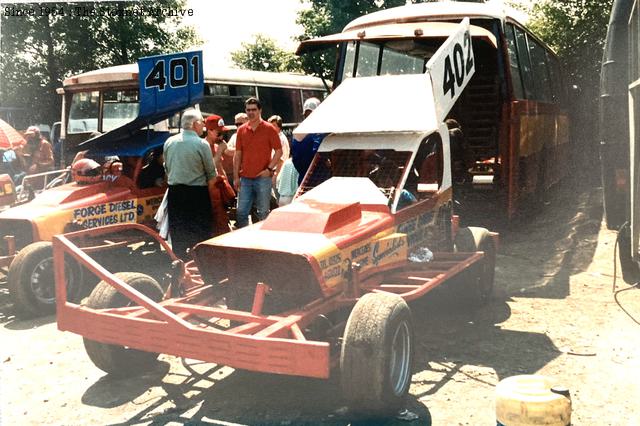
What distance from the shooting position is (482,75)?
10305mm

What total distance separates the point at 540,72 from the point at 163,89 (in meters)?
7.34

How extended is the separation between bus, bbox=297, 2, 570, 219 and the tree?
24.4 ft

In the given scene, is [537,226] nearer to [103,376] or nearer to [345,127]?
[345,127]

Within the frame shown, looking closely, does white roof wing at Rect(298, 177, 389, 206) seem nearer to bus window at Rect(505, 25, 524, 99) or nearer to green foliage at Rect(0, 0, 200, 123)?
bus window at Rect(505, 25, 524, 99)

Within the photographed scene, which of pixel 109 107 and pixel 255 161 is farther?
pixel 109 107

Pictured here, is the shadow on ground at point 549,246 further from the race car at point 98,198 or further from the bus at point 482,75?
the race car at point 98,198

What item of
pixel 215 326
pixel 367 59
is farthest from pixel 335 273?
pixel 367 59

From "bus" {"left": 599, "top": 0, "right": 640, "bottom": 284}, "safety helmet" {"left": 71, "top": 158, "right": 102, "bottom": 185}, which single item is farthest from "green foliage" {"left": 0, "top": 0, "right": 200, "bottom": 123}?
"bus" {"left": 599, "top": 0, "right": 640, "bottom": 284}

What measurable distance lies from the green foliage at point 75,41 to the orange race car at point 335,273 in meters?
20.5

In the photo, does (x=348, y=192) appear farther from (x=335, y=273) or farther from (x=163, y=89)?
(x=163, y=89)

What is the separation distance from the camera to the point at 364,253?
518 centimetres

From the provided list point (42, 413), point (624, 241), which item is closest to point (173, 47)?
point (624, 241)

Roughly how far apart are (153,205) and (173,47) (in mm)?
20910

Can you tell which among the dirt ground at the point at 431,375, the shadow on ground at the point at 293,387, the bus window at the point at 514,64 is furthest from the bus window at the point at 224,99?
the shadow on ground at the point at 293,387
